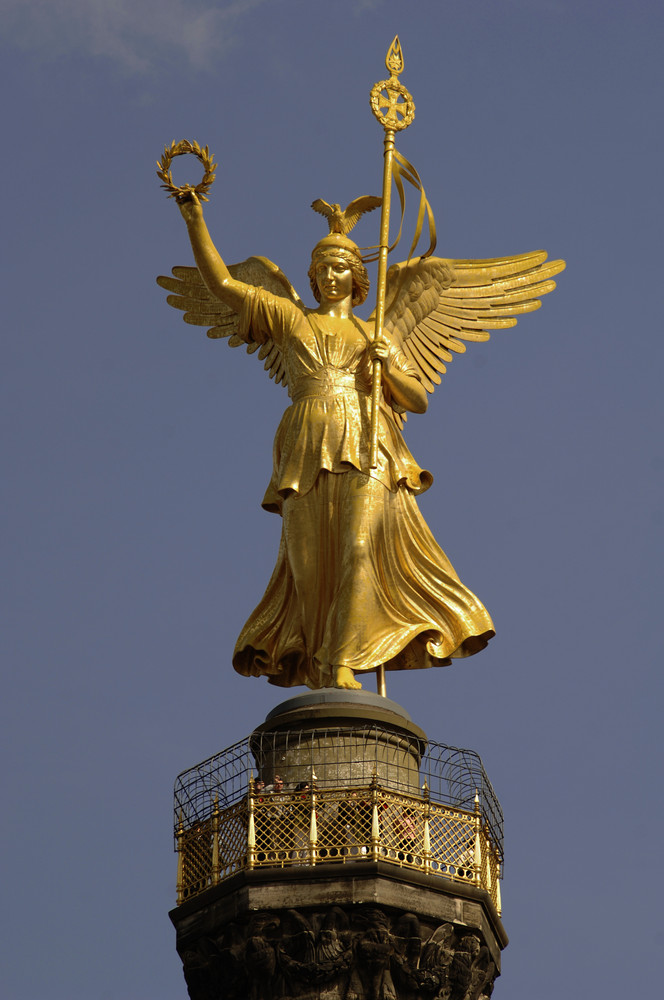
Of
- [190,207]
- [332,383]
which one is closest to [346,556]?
[332,383]

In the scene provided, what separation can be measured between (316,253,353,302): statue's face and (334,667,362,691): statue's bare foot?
541 centimetres

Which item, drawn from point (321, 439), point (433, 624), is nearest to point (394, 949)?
point (433, 624)

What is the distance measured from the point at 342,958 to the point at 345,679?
13.3ft

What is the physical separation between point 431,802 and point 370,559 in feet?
12.9

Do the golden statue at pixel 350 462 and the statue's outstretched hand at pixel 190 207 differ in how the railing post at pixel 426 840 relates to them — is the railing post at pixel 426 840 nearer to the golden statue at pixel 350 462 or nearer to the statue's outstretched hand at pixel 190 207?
the golden statue at pixel 350 462

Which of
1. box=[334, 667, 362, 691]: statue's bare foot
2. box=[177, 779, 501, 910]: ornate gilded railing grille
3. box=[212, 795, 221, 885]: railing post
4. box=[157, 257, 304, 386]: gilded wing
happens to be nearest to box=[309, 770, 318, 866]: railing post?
box=[177, 779, 501, 910]: ornate gilded railing grille

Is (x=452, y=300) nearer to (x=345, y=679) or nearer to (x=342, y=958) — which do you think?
(x=345, y=679)

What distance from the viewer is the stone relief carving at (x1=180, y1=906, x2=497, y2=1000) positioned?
1039 inches

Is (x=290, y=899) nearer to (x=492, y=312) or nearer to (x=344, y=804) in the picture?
(x=344, y=804)

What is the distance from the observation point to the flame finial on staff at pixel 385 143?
1212 inches

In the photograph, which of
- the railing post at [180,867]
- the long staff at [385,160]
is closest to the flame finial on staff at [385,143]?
the long staff at [385,160]

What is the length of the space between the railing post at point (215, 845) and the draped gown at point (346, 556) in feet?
8.98

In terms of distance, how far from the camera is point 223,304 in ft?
110

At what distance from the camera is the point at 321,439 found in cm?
3069
